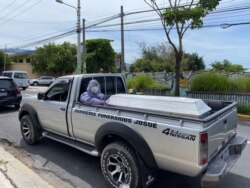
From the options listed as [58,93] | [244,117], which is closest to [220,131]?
[58,93]

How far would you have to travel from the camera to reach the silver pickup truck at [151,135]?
3518 millimetres

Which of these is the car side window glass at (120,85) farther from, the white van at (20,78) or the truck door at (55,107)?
the white van at (20,78)

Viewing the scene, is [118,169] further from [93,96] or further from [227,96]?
[227,96]

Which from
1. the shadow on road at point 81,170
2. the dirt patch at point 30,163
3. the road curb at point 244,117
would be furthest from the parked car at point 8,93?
the road curb at point 244,117

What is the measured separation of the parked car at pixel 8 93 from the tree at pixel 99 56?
30986 mm

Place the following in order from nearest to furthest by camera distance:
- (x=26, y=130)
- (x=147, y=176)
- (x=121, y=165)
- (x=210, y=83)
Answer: (x=147, y=176) < (x=121, y=165) < (x=26, y=130) < (x=210, y=83)

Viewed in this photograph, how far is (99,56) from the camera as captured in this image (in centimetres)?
4456

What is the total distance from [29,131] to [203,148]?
4.47 meters

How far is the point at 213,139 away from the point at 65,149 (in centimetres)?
Result: 370

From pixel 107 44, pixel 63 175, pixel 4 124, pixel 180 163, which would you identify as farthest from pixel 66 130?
pixel 107 44

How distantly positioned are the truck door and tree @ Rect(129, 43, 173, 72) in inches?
1686

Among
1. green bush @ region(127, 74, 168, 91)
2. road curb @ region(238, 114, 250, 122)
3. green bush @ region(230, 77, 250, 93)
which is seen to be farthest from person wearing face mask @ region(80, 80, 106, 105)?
green bush @ region(127, 74, 168, 91)

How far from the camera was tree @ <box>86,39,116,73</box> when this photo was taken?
144ft

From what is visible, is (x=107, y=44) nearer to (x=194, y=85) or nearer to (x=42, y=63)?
(x=42, y=63)
